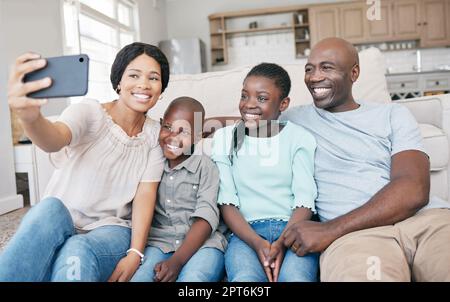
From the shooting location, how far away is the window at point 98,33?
3.45m

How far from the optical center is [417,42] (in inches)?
224

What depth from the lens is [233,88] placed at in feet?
5.79

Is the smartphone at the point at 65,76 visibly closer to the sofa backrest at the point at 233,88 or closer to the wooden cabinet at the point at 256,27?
the sofa backrest at the point at 233,88

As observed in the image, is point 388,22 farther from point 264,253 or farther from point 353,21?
point 264,253

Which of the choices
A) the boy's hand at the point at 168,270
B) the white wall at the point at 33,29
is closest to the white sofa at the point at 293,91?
the boy's hand at the point at 168,270

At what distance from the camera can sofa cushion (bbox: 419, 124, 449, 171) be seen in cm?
134

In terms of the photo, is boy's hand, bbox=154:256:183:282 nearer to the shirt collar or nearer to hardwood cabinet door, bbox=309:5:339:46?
the shirt collar

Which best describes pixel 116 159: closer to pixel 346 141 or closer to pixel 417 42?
pixel 346 141

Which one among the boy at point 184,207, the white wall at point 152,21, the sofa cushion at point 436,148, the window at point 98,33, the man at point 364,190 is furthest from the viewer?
the white wall at point 152,21

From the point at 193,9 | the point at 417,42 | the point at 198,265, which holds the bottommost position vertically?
the point at 198,265

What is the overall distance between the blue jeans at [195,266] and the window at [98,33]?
7.67 feet

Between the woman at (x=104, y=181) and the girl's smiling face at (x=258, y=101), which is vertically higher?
the girl's smiling face at (x=258, y=101)

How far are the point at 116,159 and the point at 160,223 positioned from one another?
0.22 metres
